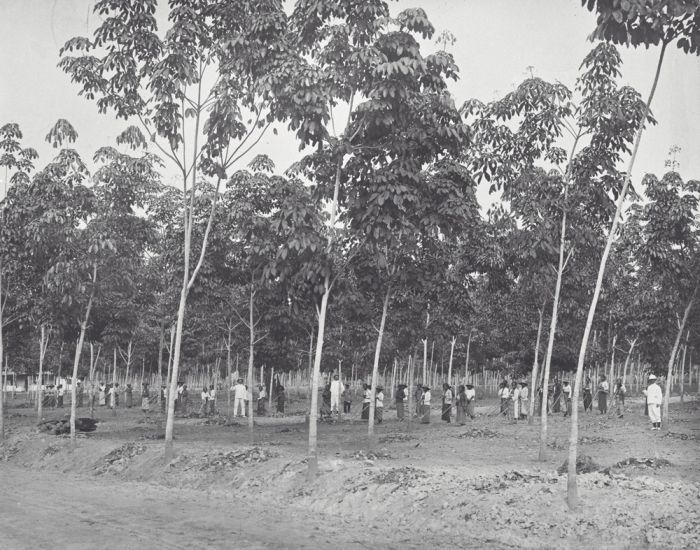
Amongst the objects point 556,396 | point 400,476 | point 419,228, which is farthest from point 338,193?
point 556,396

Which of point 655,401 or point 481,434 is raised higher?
point 655,401

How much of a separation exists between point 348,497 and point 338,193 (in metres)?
5.59

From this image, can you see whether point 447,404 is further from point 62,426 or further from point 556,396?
point 62,426

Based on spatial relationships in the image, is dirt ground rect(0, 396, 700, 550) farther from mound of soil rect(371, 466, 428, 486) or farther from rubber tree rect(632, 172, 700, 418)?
rubber tree rect(632, 172, 700, 418)

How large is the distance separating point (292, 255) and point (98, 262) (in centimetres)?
723

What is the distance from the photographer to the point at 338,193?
1311 cm

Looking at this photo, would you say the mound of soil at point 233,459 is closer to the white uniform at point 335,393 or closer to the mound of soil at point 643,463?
the mound of soil at point 643,463

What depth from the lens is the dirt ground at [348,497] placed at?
8.65 meters

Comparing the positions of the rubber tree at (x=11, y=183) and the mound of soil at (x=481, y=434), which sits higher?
the rubber tree at (x=11, y=183)

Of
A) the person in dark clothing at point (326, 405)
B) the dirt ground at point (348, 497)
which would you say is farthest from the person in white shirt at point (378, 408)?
the dirt ground at point (348, 497)

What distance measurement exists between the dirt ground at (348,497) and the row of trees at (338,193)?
1445 mm

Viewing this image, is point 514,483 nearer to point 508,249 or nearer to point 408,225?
point 408,225

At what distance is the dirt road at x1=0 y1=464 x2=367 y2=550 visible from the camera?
8.76 meters

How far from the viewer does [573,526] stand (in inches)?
336
